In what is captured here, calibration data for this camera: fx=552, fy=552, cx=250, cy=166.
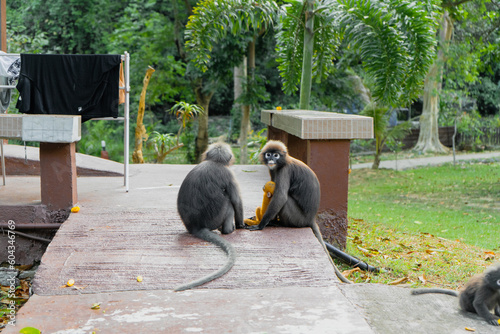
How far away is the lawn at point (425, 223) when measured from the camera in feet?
21.4

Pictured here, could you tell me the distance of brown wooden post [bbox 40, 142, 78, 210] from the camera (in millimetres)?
6141

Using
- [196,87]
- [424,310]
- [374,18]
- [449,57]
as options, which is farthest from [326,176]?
[449,57]

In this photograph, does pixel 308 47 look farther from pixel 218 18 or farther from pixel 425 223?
pixel 425 223

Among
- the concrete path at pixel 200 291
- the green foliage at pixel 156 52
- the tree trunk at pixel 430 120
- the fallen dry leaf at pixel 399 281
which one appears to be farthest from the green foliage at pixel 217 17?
the tree trunk at pixel 430 120

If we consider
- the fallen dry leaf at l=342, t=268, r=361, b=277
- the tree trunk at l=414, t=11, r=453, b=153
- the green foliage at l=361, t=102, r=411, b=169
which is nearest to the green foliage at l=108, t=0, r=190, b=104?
the green foliage at l=361, t=102, r=411, b=169

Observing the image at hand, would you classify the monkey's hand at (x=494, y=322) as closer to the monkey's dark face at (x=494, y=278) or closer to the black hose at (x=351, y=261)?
the monkey's dark face at (x=494, y=278)

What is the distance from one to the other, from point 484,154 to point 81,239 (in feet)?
78.8

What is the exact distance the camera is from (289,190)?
19.0ft

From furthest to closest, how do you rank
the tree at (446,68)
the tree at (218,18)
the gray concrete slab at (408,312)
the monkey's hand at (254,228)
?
1. the tree at (446,68)
2. the tree at (218,18)
3. the monkey's hand at (254,228)
4. the gray concrete slab at (408,312)

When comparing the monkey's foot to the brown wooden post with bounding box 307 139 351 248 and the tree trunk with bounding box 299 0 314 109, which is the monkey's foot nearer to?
the brown wooden post with bounding box 307 139 351 248

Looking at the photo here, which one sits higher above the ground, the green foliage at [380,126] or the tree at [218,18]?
the tree at [218,18]

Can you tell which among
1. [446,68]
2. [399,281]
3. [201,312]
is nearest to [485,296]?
[399,281]

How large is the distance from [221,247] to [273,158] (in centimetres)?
112

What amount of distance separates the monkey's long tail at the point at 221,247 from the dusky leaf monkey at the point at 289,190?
62cm
